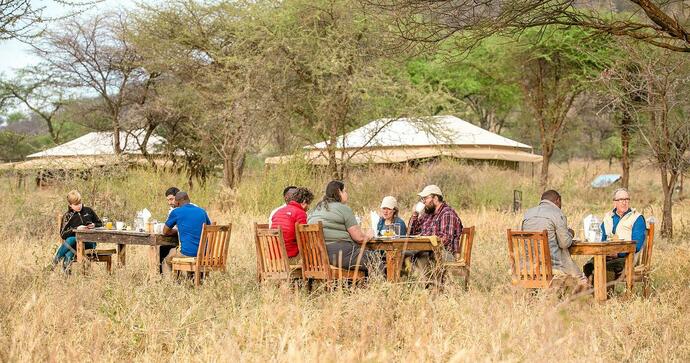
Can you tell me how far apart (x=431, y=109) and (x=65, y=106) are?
23944mm

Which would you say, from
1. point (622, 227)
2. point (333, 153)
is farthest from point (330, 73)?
point (622, 227)

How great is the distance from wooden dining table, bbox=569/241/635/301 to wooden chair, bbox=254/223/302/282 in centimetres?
272

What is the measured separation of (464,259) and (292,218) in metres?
1.88

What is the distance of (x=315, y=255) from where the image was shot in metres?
9.54

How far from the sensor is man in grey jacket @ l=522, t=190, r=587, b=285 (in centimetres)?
954

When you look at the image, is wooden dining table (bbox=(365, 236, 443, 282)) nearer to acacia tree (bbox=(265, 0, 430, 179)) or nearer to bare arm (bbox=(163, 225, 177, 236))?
bare arm (bbox=(163, 225, 177, 236))

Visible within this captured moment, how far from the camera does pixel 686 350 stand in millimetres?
7340

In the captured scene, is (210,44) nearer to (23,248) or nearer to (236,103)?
(236,103)

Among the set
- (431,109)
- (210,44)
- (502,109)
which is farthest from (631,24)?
(502,109)

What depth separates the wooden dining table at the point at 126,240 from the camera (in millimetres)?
11477

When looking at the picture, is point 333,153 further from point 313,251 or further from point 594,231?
point 313,251

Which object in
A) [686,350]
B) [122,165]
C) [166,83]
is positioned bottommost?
[686,350]

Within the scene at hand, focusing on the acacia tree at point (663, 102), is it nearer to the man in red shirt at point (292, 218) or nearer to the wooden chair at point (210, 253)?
the man in red shirt at point (292, 218)

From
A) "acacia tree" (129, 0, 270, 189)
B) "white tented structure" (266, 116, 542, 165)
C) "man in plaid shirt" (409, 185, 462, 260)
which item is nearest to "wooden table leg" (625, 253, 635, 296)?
"man in plaid shirt" (409, 185, 462, 260)
